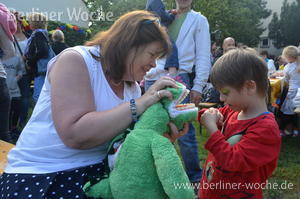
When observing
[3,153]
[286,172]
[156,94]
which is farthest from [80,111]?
[286,172]

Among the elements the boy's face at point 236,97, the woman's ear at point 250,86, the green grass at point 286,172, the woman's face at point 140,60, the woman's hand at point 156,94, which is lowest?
the green grass at point 286,172

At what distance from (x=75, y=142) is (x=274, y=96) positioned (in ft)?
17.3

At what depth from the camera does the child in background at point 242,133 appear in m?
1.54

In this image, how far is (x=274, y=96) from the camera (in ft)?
18.9

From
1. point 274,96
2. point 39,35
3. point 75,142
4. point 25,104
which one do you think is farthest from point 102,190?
point 274,96

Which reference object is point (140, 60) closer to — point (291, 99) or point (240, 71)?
point (240, 71)

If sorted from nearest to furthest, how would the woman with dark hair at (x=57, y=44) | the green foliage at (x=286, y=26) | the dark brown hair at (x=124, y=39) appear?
the dark brown hair at (x=124, y=39), the woman with dark hair at (x=57, y=44), the green foliage at (x=286, y=26)

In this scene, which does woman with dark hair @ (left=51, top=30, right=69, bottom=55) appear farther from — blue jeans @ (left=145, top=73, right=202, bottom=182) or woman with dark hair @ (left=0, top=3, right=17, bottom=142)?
blue jeans @ (left=145, top=73, right=202, bottom=182)

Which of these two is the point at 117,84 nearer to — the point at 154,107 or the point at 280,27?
the point at 154,107

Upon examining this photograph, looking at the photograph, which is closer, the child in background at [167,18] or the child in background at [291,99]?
the child in background at [167,18]

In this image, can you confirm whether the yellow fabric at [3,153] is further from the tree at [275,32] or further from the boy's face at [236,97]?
the tree at [275,32]

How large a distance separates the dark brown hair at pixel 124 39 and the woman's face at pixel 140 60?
0.02m

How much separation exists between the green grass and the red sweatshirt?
1528 millimetres

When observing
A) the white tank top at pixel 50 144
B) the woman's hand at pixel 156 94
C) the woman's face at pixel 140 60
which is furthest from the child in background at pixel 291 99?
the white tank top at pixel 50 144
